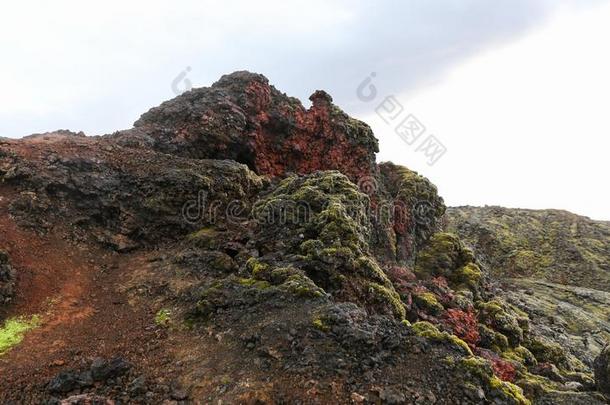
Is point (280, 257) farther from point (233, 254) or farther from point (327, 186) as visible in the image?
point (327, 186)

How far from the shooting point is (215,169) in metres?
25.9

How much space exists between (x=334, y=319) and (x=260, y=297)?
10.5ft

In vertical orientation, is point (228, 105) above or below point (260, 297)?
above

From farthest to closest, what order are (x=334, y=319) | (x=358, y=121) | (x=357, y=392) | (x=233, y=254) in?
(x=358, y=121) < (x=233, y=254) < (x=334, y=319) < (x=357, y=392)

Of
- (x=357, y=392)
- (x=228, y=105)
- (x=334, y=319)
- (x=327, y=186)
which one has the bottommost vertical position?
(x=357, y=392)

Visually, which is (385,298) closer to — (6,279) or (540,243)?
(6,279)

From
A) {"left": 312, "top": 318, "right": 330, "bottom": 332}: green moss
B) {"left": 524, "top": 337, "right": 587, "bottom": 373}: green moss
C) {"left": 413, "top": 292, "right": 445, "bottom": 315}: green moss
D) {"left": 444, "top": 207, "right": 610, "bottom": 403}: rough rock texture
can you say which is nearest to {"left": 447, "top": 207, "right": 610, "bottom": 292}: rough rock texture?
{"left": 444, "top": 207, "right": 610, "bottom": 403}: rough rock texture

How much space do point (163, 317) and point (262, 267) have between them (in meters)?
4.31

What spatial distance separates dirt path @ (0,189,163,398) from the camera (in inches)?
526

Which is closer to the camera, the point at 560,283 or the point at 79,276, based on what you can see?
the point at 79,276

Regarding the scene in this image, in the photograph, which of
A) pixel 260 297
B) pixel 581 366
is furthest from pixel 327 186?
pixel 581 366

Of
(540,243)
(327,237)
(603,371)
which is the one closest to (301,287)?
(327,237)

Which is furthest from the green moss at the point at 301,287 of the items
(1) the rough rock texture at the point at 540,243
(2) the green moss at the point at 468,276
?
(1) the rough rock texture at the point at 540,243

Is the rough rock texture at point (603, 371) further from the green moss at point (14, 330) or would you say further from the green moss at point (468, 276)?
the green moss at point (14, 330)
